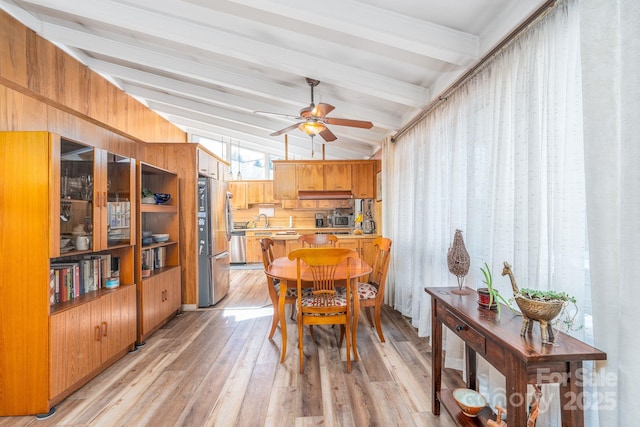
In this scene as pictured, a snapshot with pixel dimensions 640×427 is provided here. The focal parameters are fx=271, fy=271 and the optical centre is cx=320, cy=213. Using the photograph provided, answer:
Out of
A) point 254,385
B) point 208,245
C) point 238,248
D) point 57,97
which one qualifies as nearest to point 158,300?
point 208,245

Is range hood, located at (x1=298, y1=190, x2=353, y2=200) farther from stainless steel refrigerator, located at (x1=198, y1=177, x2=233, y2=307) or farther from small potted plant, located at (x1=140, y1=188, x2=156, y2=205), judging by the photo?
small potted plant, located at (x1=140, y1=188, x2=156, y2=205)

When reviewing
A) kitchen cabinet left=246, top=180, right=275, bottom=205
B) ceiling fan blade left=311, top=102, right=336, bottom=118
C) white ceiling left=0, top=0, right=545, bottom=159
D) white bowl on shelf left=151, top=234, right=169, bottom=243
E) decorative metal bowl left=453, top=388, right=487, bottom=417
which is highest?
white ceiling left=0, top=0, right=545, bottom=159

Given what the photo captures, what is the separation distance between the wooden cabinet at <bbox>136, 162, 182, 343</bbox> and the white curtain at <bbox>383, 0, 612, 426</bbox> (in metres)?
2.89

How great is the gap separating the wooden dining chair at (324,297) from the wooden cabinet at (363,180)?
291 cm

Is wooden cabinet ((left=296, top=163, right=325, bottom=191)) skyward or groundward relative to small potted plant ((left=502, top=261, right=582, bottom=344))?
skyward

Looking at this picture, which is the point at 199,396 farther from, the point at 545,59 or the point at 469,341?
the point at 545,59

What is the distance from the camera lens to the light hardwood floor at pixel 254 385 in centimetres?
174

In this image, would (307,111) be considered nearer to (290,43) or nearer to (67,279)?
(290,43)

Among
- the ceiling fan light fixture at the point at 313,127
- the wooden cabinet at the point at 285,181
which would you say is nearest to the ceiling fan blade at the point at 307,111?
the ceiling fan light fixture at the point at 313,127

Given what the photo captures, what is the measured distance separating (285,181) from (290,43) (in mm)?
3026

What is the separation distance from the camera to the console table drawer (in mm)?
1297

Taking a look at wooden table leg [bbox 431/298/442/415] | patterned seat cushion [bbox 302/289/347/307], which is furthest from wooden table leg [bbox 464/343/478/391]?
patterned seat cushion [bbox 302/289/347/307]

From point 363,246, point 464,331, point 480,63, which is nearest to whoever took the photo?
point 464,331

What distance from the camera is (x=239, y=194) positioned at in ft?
23.5
